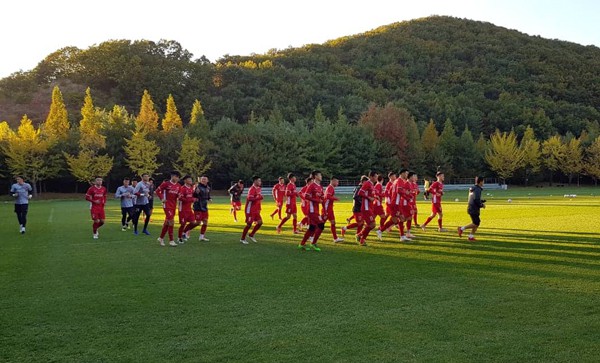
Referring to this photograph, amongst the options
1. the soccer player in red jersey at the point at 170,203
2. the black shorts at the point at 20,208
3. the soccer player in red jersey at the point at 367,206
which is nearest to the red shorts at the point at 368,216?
the soccer player in red jersey at the point at 367,206

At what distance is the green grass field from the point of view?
6168mm

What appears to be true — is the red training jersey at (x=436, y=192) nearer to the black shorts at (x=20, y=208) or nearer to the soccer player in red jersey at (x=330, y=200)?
the soccer player in red jersey at (x=330, y=200)

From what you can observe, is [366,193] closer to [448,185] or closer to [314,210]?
[314,210]

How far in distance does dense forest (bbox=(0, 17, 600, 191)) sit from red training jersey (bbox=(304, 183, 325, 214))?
49019 millimetres

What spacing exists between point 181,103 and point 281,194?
77.8 metres

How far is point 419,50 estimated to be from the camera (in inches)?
5723

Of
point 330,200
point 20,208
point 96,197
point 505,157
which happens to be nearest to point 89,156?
point 20,208

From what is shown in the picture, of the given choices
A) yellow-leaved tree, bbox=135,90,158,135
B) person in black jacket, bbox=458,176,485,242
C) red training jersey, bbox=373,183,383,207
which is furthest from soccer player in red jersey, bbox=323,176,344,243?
yellow-leaved tree, bbox=135,90,158,135

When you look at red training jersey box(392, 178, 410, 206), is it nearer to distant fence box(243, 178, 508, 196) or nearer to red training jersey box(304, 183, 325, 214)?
red training jersey box(304, 183, 325, 214)

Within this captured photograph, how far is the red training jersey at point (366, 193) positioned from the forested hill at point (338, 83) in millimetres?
69980

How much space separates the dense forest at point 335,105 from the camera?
65000 mm

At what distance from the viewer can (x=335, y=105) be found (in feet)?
326

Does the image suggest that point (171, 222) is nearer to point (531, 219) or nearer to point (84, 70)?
point (531, 219)

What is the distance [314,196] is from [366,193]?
183cm
